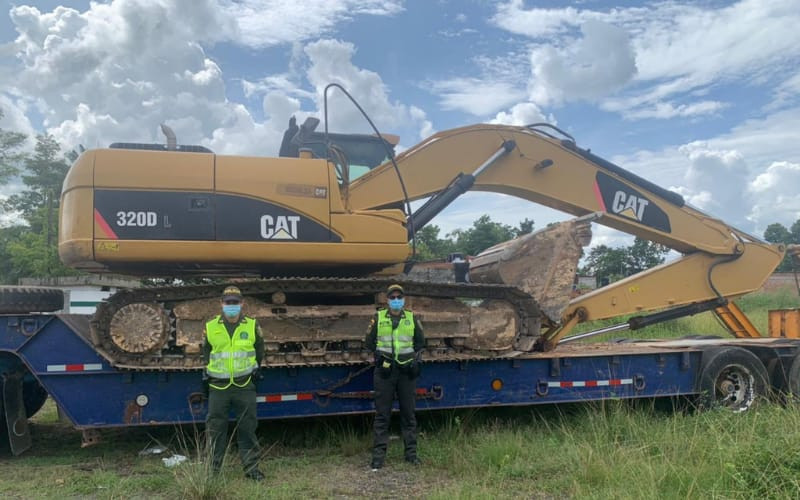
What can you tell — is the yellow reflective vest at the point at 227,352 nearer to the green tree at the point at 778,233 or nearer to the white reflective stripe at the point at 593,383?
the white reflective stripe at the point at 593,383

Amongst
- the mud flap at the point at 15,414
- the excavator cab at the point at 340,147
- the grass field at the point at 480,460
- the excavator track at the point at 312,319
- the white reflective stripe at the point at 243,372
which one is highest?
the excavator cab at the point at 340,147

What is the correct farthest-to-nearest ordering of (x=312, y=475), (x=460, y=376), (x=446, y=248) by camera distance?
(x=446, y=248), (x=460, y=376), (x=312, y=475)

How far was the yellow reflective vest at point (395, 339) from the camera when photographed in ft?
18.7

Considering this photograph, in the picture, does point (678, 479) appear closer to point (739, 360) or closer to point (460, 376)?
point (460, 376)

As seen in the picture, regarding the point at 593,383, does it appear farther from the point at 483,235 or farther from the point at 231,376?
the point at 483,235

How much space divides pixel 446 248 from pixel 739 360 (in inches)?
1136

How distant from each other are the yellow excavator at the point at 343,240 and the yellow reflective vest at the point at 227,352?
55 centimetres

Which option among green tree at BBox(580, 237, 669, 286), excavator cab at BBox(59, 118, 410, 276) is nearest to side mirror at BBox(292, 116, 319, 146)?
excavator cab at BBox(59, 118, 410, 276)

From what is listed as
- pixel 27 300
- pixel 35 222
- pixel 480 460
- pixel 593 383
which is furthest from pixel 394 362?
pixel 35 222

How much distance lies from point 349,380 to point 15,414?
3.28 metres

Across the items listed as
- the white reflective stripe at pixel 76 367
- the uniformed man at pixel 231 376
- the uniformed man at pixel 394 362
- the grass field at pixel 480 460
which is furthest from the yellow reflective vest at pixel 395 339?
the white reflective stripe at pixel 76 367

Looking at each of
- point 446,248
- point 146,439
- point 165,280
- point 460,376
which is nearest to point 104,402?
point 146,439

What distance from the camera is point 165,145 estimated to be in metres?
6.13

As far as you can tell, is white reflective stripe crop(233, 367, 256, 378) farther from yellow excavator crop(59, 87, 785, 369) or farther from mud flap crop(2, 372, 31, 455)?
mud flap crop(2, 372, 31, 455)
